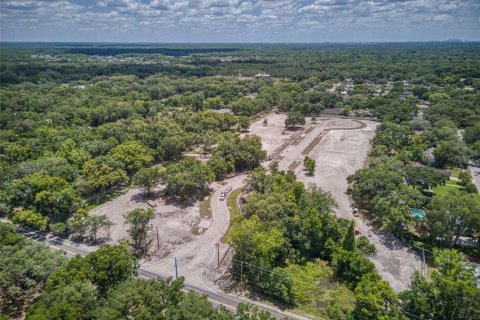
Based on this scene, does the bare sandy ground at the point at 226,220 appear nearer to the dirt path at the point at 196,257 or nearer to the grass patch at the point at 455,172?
the dirt path at the point at 196,257

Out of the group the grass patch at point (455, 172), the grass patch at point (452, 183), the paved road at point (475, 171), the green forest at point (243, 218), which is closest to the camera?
the green forest at point (243, 218)

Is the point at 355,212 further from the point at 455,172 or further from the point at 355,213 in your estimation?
the point at 455,172

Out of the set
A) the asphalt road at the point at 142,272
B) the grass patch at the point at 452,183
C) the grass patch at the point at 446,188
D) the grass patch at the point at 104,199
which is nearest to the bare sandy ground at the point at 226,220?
the asphalt road at the point at 142,272

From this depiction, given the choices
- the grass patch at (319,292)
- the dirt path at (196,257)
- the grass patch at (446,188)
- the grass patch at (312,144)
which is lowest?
the grass patch at (319,292)

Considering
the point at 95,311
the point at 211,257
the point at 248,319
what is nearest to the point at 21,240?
the point at 95,311

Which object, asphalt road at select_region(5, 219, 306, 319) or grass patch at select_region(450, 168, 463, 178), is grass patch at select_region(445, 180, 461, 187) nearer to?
grass patch at select_region(450, 168, 463, 178)

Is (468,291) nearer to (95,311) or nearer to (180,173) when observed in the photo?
(95,311)
